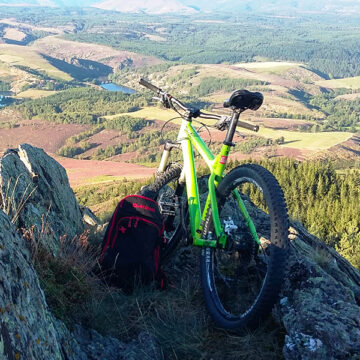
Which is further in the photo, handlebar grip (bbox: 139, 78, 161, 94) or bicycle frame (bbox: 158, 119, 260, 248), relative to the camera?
handlebar grip (bbox: 139, 78, 161, 94)

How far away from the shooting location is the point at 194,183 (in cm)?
540

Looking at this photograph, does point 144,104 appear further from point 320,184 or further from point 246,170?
point 246,170

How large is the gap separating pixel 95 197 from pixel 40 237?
59993 mm

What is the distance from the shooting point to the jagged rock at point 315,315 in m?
3.22

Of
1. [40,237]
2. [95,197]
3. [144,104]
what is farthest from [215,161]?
[144,104]

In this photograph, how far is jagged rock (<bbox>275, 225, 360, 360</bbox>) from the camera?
322cm

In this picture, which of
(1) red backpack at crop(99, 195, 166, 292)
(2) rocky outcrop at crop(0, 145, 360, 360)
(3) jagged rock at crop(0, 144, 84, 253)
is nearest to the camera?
(2) rocky outcrop at crop(0, 145, 360, 360)

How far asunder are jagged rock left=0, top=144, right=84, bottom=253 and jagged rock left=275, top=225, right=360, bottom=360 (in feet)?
8.99

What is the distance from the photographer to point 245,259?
468 cm

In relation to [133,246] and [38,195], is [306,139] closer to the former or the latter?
[38,195]

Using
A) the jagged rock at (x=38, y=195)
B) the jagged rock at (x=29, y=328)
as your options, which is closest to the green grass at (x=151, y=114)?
the jagged rock at (x=38, y=195)

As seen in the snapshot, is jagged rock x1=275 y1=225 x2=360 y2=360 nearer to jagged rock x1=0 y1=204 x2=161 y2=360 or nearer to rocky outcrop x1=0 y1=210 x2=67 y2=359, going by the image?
jagged rock x1=0 y1=204 x2=161 y2=360

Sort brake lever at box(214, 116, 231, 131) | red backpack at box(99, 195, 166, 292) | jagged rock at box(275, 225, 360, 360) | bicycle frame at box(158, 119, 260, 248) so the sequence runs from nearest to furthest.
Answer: jagged rock at box(275, 225, 360, 360), bicycle frame at box(158, 119, 260, 248), red backpack at box(99, 195, 166, 292), brake lever at box(214, 116, 231, 131)

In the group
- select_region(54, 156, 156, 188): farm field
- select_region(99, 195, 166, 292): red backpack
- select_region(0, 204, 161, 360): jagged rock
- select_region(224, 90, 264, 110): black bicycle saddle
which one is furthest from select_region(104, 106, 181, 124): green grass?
select_region(0, 204, 161, 360): jagged rock
